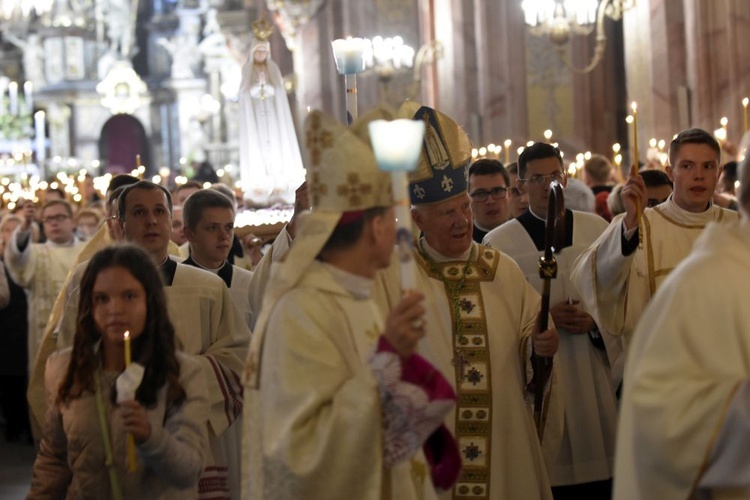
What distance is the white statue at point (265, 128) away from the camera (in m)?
16.9

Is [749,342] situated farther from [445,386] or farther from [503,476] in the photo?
[503,476]

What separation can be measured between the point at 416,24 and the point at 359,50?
873 inches

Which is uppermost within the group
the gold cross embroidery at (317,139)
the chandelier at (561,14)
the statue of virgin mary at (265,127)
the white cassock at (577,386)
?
the chandelier at (561,14)

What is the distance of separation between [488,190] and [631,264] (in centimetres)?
148

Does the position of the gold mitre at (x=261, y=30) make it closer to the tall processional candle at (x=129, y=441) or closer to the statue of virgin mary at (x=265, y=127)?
the statue of virgin mary at (x=265, y=127)

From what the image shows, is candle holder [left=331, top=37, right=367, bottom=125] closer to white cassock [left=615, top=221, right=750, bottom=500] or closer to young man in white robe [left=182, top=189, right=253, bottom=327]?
young man in white robe [left=182, top=189, right=253, bottom=327]

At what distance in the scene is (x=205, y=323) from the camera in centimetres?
631

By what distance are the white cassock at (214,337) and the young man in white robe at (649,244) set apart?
1615 millimetres

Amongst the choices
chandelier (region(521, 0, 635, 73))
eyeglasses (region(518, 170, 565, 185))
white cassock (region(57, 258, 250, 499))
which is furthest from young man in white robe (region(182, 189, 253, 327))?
chandelier (region(521, 0, 635, 73))

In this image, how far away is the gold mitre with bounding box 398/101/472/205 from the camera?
573 cm

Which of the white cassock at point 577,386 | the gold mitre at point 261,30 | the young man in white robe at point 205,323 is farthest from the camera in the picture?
the gold mitre at point 261,30

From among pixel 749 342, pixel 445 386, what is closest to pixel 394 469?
pixel 445 386

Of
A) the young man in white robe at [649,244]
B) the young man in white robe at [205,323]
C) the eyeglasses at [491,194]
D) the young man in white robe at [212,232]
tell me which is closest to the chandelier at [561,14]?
the eyeglasses at [491,194]

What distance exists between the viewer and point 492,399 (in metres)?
5.84
